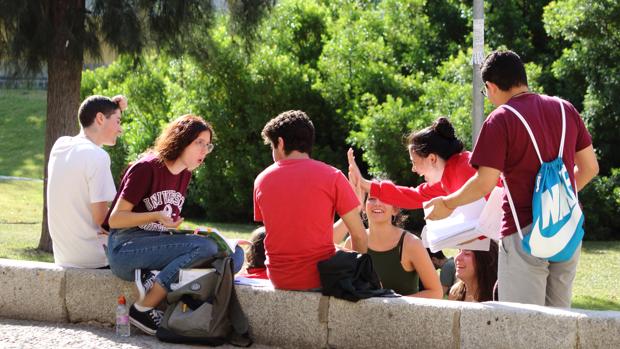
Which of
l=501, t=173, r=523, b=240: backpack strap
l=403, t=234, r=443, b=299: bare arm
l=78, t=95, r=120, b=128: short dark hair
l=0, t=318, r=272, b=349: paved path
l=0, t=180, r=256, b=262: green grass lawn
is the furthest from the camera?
l=0, t=180, r=256, b=262: green grass lawn

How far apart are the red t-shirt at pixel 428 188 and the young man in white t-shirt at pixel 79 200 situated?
1688 millimetres

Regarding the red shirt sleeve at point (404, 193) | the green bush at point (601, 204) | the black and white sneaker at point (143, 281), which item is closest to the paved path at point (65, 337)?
the black and white sneaker at point (143, 281)

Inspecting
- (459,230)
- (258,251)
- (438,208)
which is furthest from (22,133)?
(438,208)

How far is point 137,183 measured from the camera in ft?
18.4

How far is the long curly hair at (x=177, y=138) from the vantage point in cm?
572

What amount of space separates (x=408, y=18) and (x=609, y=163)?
3.99 metres

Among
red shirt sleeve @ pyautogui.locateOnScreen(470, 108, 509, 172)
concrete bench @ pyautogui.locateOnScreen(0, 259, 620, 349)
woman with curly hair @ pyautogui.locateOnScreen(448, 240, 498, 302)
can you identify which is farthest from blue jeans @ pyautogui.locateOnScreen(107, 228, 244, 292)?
red shirt sleeve @ pyautogui.locateOnScreen(470, 108, 509, 172)

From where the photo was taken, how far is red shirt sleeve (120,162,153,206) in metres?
5.61

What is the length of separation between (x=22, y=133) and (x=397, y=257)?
67.8 feet

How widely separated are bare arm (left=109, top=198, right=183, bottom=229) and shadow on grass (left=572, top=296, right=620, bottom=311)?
410 centimetres

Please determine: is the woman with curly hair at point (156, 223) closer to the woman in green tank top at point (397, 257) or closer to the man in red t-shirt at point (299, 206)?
the man in red t-shirt at point (299, 206)

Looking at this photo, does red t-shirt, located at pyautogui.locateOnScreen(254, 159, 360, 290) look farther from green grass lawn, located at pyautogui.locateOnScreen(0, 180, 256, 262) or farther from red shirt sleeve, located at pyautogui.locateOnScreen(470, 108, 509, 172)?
green grass lawn, located at pyautogui.locateOnScreen(0, 180, 256, 262)

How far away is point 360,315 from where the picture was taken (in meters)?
5.24

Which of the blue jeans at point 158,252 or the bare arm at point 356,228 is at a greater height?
the bare arm at point 356,228
